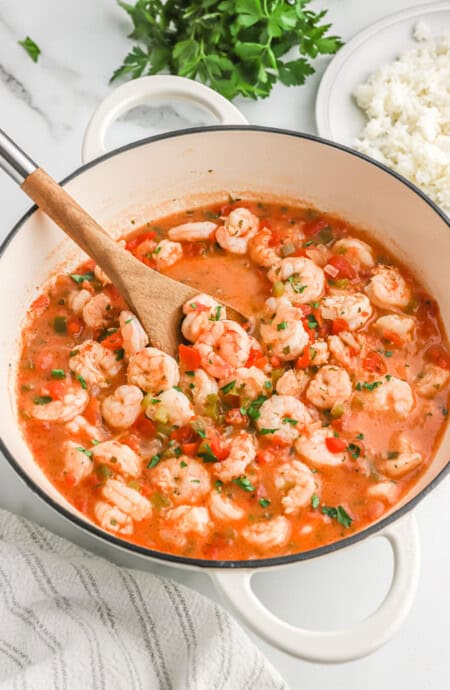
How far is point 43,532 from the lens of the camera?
12.8 ft

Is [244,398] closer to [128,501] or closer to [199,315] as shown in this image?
[199,315]

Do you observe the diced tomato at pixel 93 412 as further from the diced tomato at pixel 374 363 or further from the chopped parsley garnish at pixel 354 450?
the diced tomato at pixel 374 363

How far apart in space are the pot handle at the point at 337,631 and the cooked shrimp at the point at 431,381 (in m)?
0.78

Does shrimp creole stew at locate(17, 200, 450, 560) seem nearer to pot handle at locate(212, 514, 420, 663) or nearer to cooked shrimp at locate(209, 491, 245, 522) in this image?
cooked shrimp at locate(209, 491, 245, 522)

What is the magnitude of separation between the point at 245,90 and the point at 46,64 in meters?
1.16

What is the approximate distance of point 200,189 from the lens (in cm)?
456

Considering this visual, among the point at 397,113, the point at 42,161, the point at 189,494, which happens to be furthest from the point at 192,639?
the point at 397,113

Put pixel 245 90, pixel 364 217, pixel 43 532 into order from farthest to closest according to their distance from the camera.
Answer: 1. pixel 245 90
2. pixel 364 217
3. pixel 43 532

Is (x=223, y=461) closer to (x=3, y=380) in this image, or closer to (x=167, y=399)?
(x=167, y=399)

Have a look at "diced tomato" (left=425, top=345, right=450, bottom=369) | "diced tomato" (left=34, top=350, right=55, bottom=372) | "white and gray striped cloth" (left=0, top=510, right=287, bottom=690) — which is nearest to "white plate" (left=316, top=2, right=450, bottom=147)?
"diced tomato" (left=425, top=345, right=450, bottom=369)

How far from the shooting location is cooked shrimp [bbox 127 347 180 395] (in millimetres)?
3801

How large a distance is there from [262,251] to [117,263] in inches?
27.8

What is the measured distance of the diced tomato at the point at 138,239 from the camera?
4.46 metres

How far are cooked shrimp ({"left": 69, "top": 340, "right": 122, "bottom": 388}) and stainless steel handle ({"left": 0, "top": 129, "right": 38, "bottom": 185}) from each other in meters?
0.77
